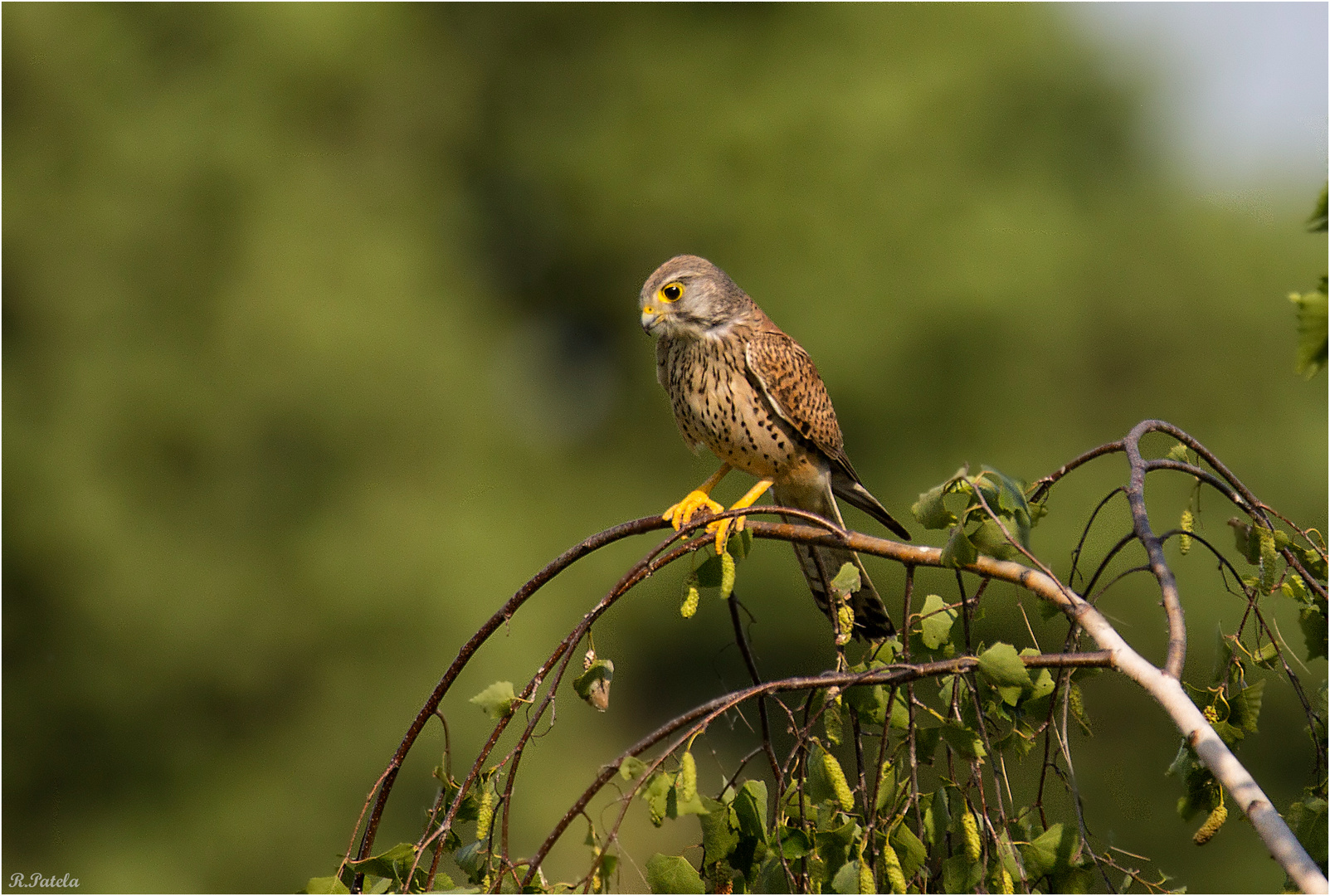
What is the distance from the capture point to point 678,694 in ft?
40.7

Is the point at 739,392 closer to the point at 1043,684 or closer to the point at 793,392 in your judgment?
the point at 793,392

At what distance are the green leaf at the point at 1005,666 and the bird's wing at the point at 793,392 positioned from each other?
6.06ft

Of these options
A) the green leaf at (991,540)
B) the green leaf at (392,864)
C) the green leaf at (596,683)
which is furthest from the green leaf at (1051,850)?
the green leaf at (392,864)

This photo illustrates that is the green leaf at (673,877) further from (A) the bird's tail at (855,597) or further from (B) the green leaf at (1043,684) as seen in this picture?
(A) the bird's tail at (855,597)

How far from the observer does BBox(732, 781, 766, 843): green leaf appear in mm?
1676

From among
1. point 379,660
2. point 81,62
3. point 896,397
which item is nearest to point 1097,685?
point 896,397

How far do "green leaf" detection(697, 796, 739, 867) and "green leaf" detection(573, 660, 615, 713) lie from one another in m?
0.23

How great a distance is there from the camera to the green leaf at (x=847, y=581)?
5.82ft

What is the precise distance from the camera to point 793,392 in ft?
11.3

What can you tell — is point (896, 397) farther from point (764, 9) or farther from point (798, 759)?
point (798, 759)

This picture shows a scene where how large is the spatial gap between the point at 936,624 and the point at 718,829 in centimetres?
48

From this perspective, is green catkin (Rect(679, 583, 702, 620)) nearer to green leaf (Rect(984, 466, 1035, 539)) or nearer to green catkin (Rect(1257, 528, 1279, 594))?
green leaf (Rect(984, 466, 1035, 539))
